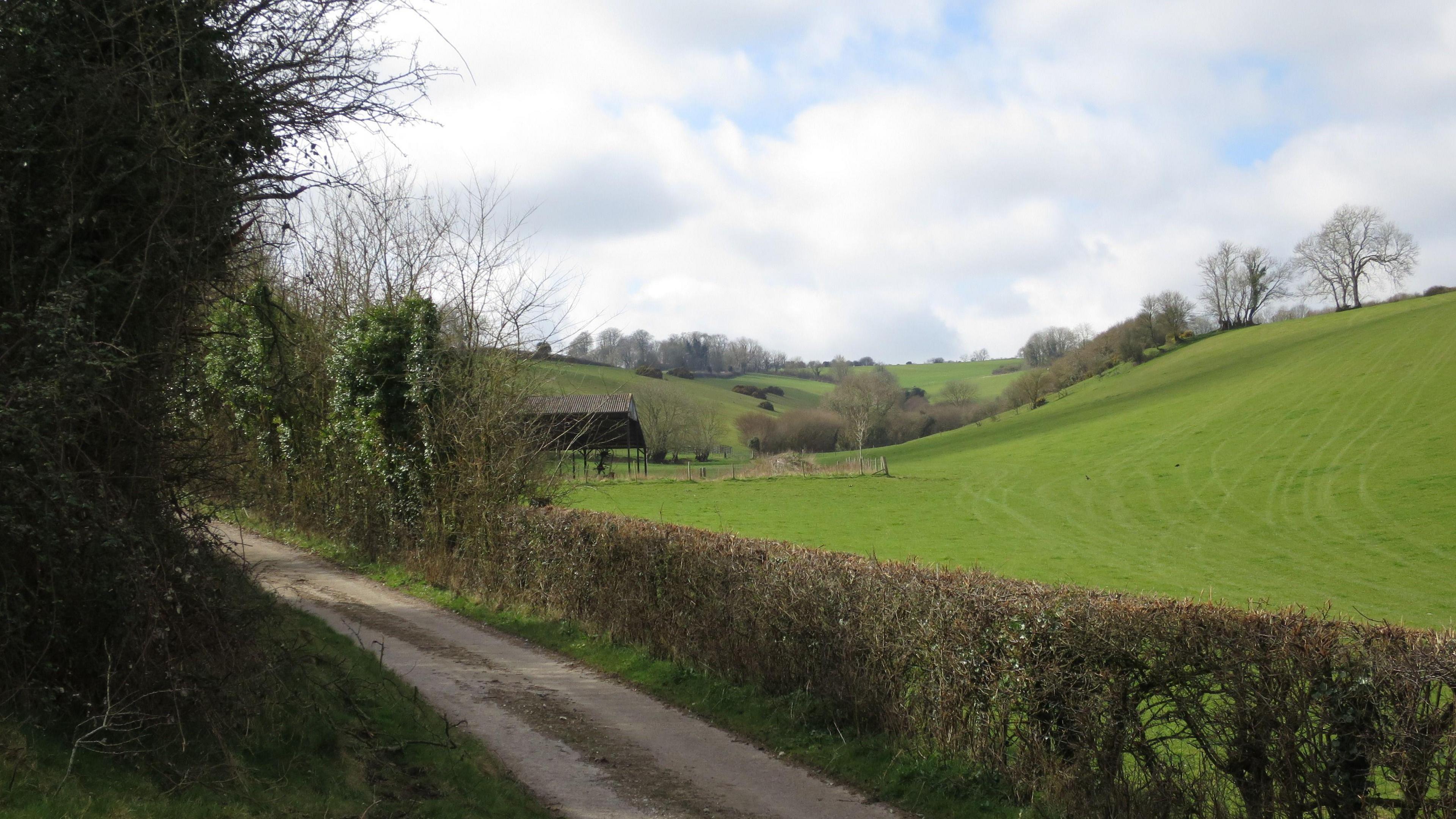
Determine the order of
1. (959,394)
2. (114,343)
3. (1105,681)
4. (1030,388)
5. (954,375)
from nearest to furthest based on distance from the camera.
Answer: (114,343)
(1105,681)
(1030,388)
(959,394)
(954,375)

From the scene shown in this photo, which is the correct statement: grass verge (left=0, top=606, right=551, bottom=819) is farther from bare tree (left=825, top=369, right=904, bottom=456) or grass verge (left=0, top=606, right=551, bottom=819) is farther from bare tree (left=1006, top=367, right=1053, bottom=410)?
bare tree (left=1006, top=367, right=1053, bottom=410)

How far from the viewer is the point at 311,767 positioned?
5820 mm

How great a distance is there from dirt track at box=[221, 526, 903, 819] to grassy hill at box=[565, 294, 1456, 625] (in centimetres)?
2014

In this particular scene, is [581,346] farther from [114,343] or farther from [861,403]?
[861,403]

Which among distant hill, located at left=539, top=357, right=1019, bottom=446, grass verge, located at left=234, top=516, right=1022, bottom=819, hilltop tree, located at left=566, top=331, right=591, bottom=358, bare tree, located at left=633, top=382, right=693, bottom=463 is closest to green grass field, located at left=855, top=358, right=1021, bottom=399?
distant hill, located at left=539, top=357, right=1019, bottom=446

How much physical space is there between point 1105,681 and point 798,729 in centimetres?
324

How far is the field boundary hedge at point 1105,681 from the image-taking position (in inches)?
205

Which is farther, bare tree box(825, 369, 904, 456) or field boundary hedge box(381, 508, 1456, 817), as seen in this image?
bare tree box(825, 369, 904, 456)

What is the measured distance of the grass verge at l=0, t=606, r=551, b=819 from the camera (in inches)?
164

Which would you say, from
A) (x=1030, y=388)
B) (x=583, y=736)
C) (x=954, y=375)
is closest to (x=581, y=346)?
(x=583, y=736)

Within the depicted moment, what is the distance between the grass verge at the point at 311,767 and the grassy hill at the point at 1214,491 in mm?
22775

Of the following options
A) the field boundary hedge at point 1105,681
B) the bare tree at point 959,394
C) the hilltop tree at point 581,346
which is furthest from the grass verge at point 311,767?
the bare tree at point 959,394

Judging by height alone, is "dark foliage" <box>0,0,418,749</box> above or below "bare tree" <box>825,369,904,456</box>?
below

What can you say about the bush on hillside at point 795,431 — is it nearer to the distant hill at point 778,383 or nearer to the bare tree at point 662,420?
the distant hill at point 778,383
